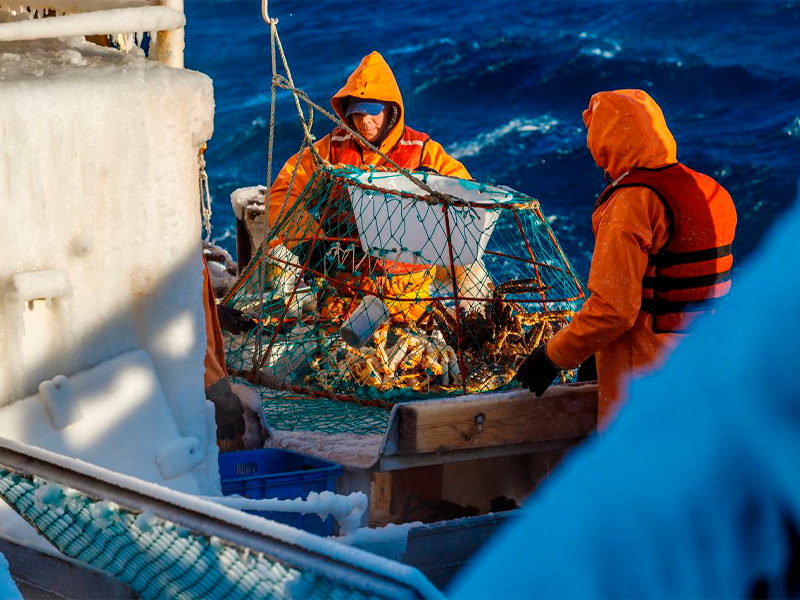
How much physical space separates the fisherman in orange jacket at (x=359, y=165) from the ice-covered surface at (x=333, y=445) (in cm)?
75

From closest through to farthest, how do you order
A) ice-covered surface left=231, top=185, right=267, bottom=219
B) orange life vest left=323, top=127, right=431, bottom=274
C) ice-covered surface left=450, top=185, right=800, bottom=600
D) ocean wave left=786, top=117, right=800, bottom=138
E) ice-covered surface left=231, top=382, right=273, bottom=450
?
1. ice-covered surface left=450, top=185, right=800, bottom=600
2. ice-covered surface left=231, top=382, right=273, bottom=450
3. orange life vest left=323, top=127, right=431, bottom=274
4. ice-covered surface left=231, top=185, right=267, bottom=219
5. ocean wave left=786, top=117, right=800, bottom=138

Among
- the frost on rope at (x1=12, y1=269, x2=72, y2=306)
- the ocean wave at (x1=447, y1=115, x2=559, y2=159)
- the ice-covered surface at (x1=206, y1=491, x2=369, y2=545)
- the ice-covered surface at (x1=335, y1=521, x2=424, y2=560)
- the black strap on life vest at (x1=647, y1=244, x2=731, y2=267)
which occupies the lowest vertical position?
the ocean wave at (x1=447, y1=115, x2=559, y2=159)

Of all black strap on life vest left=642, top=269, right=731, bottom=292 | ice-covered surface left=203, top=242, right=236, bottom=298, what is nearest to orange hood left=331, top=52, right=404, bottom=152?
ice-covered surface left=203, top=242, right=236, bottom=298

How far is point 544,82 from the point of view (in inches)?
667

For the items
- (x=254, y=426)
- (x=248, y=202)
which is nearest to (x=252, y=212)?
(x=248, y=202)

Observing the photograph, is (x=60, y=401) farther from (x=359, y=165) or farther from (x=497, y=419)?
(x=359, y=165)

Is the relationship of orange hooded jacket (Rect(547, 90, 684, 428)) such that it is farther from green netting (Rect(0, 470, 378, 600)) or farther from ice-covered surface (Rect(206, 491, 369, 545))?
green netting (Rect(0, 470, 378, 600))

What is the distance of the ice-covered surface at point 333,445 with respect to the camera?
391 cm

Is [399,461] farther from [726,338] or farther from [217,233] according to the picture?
[217,233]

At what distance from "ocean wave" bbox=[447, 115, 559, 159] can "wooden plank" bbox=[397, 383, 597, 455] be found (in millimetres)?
11384

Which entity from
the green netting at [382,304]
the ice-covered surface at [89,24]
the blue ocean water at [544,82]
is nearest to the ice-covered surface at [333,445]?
the green netting at [382,304]

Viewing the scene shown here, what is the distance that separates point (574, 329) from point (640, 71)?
14.0 meters

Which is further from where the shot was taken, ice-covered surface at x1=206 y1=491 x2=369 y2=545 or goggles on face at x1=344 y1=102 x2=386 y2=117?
goggles on face at x1=344 y1=102 x2=386 y2=117

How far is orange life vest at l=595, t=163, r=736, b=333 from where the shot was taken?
3252 millimetres
